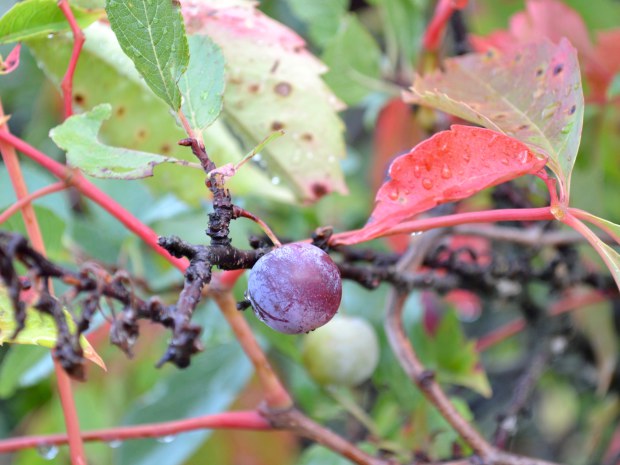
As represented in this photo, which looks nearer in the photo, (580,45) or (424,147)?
(424,147)

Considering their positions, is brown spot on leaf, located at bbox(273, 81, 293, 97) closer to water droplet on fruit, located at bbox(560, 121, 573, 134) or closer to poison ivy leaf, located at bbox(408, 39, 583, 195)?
poison ivy leaf, located at bbox(408, 39, 583, 195)

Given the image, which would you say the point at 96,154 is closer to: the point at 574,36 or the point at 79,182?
the point at 79,182

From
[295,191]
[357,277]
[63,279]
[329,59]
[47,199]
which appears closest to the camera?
[63,279]

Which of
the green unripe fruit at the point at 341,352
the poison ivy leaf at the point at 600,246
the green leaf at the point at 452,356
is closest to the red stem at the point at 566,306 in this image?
the green leaf at the point at 452,356

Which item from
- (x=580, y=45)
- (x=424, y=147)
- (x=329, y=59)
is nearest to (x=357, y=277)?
(x=424, y=147)

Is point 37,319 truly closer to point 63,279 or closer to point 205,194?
point 63,279
